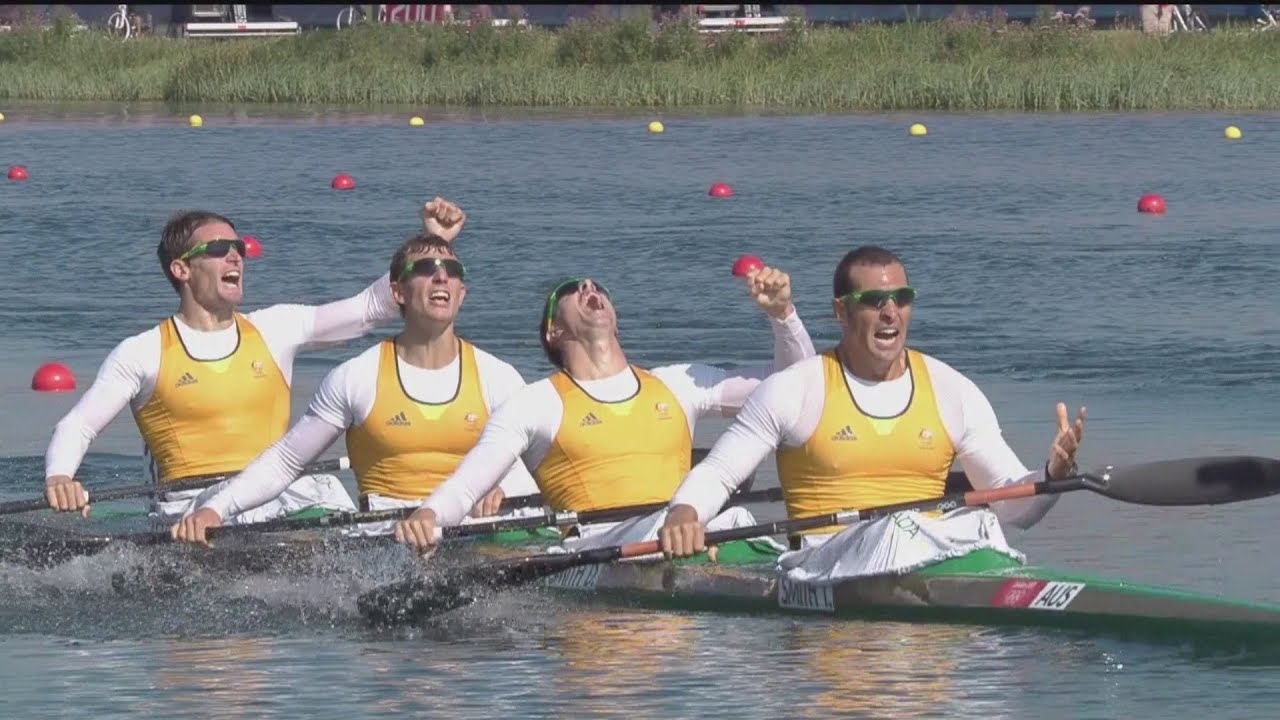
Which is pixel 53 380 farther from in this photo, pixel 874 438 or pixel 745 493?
pixel 874 438

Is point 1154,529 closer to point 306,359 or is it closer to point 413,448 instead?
point 413,448

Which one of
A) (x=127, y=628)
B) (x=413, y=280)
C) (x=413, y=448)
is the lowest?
(x=127, y=628)

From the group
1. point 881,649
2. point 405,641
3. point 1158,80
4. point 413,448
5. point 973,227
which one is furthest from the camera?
point 1158,80

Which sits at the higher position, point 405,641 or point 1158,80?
point 1158,80

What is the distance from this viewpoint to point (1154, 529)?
33.8ft

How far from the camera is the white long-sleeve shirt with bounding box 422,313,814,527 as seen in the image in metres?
8.49

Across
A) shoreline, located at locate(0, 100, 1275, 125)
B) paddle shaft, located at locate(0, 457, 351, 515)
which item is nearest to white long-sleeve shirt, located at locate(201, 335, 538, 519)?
paddle shaft, located at locate(0, 457, 351, 515)

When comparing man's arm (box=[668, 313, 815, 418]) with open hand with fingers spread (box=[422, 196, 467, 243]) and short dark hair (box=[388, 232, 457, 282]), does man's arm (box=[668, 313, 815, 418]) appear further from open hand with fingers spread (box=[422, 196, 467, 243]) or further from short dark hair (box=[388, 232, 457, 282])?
open hand with fingers spread (box=[422, 196, 467, 243])

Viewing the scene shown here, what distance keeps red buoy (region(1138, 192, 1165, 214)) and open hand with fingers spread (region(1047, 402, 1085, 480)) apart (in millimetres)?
14764

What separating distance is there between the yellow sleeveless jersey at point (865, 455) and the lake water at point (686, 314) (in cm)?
46

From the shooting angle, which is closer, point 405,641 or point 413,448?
point 405,641

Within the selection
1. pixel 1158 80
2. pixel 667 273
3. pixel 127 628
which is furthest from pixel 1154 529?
pixel 1158 80

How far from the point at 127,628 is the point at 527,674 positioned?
5.77 feet

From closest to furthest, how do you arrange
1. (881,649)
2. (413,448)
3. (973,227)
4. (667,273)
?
(881,649) < (413,448) < (667,273) < (973,227)
